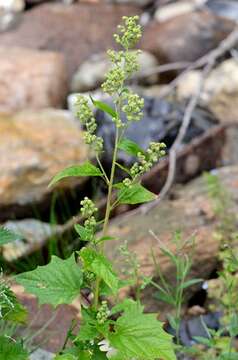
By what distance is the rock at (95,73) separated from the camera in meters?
7.07

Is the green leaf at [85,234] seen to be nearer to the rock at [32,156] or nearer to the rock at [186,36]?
the rock at [32,156]

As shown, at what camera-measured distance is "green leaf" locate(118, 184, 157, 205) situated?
177 cm

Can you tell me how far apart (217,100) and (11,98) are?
1.76 metres

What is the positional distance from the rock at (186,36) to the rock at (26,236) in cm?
340

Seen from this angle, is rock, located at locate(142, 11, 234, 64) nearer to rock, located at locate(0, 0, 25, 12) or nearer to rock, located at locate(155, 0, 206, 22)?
rock, located at locate(155, 0, 206, 22)

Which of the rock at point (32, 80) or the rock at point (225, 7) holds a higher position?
the rock at point (32, 80)

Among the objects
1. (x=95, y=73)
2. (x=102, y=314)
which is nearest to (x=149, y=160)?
(x=102, y=314)

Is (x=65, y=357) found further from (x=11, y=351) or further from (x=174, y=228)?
(x=174, y=228)

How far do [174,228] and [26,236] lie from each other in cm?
83

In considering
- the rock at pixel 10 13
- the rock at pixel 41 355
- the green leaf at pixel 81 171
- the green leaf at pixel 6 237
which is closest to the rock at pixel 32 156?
the rock at pixel 41 355

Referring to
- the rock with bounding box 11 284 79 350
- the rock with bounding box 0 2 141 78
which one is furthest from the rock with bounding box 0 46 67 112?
the rock with bounding box 11 284 79 350

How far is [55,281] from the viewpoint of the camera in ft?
5.93

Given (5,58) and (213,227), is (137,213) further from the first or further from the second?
(5,58)

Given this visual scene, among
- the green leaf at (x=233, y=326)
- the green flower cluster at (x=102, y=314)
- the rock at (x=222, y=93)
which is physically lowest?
the rock at (x=222, y=93)
